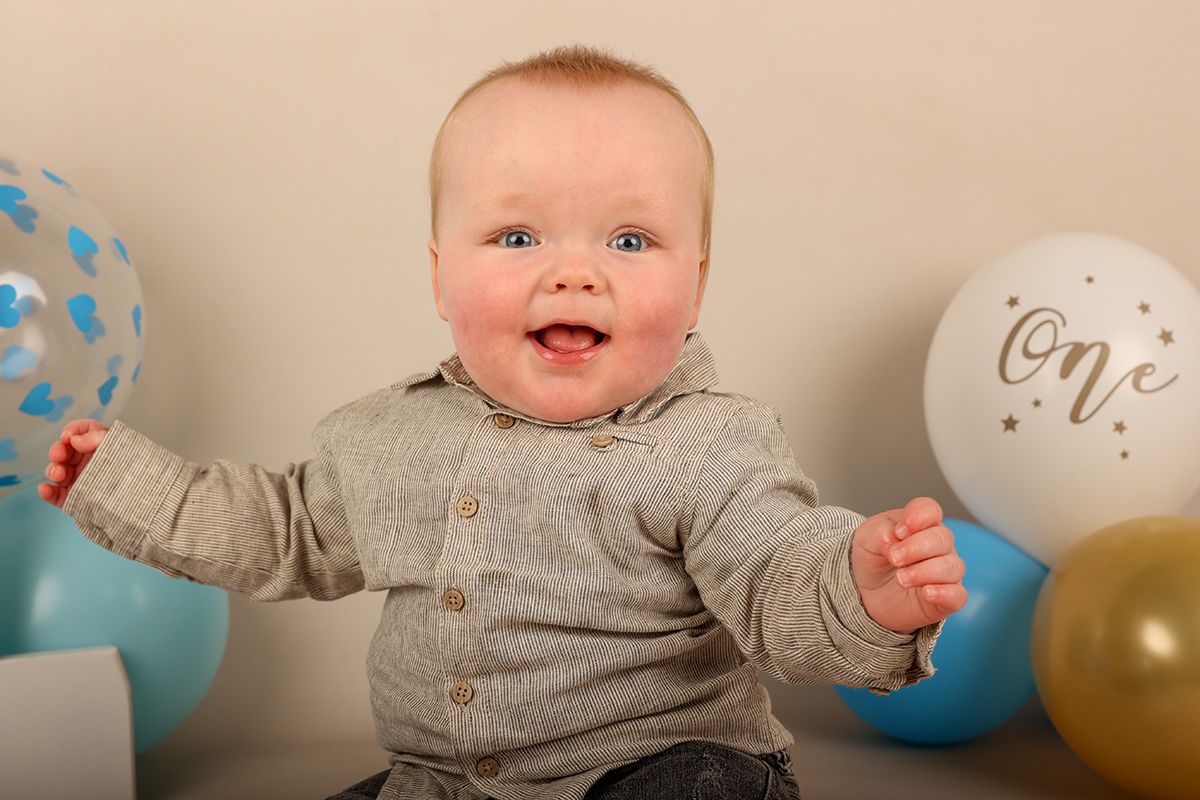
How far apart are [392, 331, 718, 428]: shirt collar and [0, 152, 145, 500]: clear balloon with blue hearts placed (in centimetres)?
38

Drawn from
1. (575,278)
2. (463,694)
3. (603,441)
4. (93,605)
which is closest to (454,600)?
(463,694)

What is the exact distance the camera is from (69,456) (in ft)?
3.79

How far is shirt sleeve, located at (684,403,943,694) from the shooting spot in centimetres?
92

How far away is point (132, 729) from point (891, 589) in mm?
905

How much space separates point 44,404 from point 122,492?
0.28 m

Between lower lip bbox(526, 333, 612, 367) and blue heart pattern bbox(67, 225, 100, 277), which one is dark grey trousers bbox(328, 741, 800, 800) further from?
blue heart pattern bbox(67, 225, 100, 277)

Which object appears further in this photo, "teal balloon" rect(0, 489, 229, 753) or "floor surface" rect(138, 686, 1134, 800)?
"floor surface" rect(138, 686, 1134, 800)

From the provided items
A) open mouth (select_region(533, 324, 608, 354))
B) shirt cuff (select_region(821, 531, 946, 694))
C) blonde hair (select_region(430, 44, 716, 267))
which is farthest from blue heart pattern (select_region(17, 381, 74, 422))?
shirt cuff (select_region(821, 531, 946, 694))

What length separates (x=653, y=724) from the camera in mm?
1086

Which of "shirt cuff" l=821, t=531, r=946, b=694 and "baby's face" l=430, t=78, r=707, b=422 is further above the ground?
"baby's face" l=430, t=78, r=707, b=422

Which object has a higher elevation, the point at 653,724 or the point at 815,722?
the point at 653,724

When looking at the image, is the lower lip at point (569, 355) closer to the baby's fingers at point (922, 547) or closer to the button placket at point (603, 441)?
the button placket at point (603, 441)

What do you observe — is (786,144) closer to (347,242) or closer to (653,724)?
(347,242)

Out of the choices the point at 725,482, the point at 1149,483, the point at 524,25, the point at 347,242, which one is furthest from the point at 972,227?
the point at 725,482
